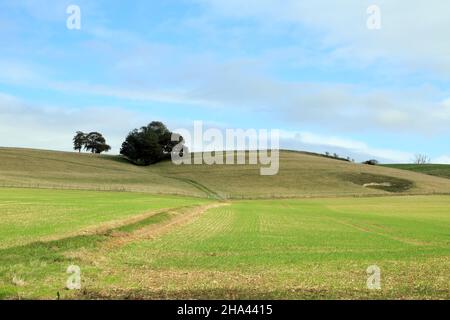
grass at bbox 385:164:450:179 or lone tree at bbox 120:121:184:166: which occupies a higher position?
lone tree at bbox 120:121:184:166

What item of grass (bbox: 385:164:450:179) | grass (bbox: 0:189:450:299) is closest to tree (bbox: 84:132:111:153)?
grass (bbox: 385:164:450:179)

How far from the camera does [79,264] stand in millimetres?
20203

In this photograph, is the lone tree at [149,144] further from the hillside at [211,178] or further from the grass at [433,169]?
the grass at [433,169]

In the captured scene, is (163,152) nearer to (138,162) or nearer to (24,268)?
(138,162)

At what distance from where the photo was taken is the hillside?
345ft

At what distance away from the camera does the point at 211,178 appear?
128m

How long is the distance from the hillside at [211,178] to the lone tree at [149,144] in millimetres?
9554

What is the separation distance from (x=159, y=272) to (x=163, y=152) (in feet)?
488

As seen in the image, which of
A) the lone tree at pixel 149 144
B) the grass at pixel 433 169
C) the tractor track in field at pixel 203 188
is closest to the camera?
the tractor track in field at pixel 203 188

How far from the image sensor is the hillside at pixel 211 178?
345 ft

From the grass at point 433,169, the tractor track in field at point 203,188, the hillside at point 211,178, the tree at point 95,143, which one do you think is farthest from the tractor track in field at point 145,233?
the tree at point 95,143

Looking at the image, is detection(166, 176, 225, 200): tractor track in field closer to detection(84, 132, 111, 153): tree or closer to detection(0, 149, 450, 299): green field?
detection(0, 149, 450, 299): green field

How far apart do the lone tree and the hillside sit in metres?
9.55
